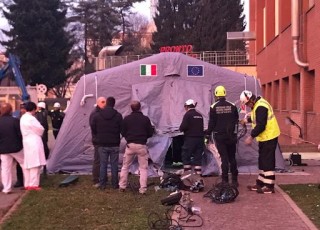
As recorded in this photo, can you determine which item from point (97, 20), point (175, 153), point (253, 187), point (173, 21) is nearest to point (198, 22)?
point (173, 21)

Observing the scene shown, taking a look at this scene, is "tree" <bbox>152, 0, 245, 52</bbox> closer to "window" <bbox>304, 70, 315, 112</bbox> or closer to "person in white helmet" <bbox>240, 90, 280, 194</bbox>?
"window" <bbox>304, 70, 315, 112</bbox>

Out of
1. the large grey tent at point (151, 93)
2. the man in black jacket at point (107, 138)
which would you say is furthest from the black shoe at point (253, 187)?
the large grey tent at point (151, 93)

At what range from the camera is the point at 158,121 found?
1311 cm

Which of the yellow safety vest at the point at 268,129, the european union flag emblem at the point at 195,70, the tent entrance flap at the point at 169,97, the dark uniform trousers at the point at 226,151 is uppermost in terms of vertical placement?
the european union flag emblem at the point at 195,70

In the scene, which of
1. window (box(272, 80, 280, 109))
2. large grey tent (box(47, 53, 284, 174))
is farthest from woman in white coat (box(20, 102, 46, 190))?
window (box(272, 80, 280, 109))

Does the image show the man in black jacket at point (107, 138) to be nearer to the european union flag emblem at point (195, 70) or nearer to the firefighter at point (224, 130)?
the firefighter at point (224, 130)

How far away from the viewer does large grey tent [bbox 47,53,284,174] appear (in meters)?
13.1

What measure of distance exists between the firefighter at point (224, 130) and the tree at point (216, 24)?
46.2 m

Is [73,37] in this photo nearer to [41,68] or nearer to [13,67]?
[41,68]

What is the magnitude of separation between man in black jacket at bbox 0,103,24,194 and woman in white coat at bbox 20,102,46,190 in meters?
0.16

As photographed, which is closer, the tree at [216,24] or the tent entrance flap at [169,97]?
the tent entrance flap at [169,97]

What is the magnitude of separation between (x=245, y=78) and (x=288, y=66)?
11.7 m

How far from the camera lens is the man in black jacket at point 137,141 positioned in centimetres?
1019

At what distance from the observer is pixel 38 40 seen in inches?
2188
